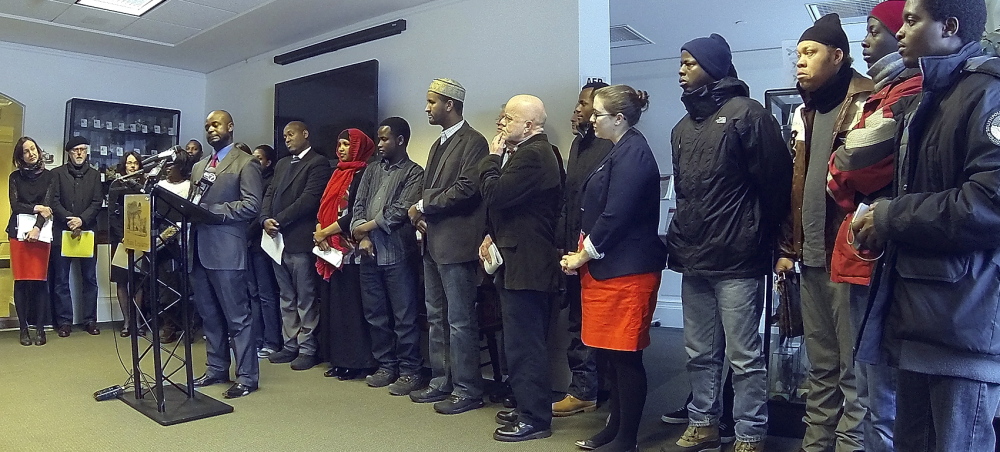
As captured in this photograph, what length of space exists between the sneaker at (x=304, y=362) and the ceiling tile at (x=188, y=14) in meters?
2.65

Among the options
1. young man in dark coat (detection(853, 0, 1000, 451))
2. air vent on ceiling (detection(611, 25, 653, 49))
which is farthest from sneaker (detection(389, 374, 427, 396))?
air vent on ceiling (detection(611, 25, 653, 49))

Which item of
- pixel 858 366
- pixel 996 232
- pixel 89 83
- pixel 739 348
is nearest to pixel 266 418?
pixel 739 348

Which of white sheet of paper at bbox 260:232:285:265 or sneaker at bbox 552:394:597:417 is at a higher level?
white sheet of paper at bbox 260:232:285:265

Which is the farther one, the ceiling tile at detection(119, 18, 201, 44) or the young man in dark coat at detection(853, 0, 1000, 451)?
the ceiling tile at detection(119, 18, 201, 44)

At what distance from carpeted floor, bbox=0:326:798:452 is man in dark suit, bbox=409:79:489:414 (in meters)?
0.14

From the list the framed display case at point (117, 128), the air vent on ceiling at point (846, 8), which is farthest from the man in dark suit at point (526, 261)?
the framed display case at point (117, 128)

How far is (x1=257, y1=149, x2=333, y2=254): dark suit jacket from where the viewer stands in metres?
4.57

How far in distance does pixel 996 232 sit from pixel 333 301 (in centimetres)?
362

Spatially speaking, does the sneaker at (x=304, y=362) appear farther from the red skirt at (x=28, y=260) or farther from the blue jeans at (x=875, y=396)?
the blue jeans at (x=875, y=396)

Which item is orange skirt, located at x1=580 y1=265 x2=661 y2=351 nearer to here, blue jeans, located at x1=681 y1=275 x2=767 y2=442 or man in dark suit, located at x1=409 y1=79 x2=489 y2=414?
blue jeans, located at x1=681 y1=275 x2=767 y2=442

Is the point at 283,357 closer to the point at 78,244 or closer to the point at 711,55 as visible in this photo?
the point at 78,244

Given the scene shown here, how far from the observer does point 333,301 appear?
14.4ft

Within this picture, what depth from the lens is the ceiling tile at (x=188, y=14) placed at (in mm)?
5262

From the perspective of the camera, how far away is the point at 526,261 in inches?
121
